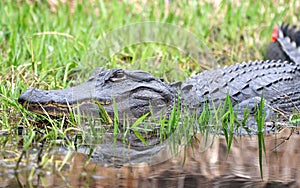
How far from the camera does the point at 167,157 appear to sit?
3633 millimetres

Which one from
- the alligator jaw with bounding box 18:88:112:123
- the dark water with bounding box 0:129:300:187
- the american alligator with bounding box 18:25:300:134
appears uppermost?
the american alligator with bounding box 18:25:300:134

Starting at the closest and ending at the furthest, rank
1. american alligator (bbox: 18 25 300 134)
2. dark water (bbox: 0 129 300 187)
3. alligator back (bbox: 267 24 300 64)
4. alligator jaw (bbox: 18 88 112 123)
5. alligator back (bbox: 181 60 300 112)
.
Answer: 1. dark water (bbox: 0 129 300 187)
2. alligator jaw (bbox: 18 88 112 123)
3. american alligator (bbox: 18 25 300 134)
4. alligator back (bbox: 181 60 300 112)
5. alligator back (bbox: 267 24 300 64)

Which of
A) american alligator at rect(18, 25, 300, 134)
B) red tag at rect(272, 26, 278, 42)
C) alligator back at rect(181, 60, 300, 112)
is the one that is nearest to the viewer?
american alligator at rect(18, 25, 300, 134)

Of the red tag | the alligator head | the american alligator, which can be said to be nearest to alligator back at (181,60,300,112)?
the american alligator

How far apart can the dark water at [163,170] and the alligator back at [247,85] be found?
99cm

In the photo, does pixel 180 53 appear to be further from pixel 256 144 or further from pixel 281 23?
pixel 256 144

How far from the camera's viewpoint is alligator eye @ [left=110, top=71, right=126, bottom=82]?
4.38 meters

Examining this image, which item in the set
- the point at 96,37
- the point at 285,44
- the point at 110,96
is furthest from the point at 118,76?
the point at 285,44

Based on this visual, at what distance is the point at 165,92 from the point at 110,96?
1.47ft

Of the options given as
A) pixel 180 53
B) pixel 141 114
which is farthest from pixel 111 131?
pixel 180 53

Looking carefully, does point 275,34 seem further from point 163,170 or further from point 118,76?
point 163,170

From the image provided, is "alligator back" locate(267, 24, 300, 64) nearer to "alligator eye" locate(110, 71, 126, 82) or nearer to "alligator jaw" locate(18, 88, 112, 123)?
"alligator eye" locate(110, 71, 126, 82)

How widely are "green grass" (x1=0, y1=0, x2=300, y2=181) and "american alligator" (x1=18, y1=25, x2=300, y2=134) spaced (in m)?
0.17

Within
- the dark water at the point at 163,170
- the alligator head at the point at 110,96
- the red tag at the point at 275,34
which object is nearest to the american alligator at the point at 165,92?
the alligator head at the point at 110,96
